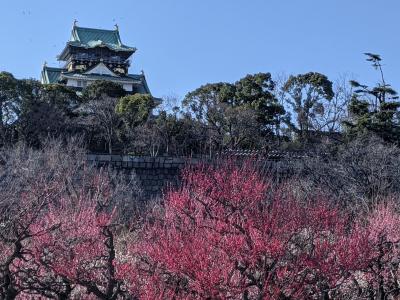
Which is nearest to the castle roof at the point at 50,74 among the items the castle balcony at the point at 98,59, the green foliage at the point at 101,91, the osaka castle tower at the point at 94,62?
the osaka castle tower at the point at 94,62

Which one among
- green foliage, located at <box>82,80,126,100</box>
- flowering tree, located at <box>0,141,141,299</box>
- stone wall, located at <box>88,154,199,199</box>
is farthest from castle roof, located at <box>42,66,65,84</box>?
flowering tree, located at <box>0,141,141,299</box>

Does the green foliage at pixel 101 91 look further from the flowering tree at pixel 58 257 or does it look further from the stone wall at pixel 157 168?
the flowering tree at pixel 58 257

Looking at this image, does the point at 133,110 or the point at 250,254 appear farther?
the point at 133,110

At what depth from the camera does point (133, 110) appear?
23328 millimetres

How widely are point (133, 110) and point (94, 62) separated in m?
16.0

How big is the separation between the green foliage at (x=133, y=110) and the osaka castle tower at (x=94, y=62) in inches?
489

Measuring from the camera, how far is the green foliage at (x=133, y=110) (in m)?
23.2

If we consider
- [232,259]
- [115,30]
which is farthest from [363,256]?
[115,30]

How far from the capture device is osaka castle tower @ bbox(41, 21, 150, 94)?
118 ft

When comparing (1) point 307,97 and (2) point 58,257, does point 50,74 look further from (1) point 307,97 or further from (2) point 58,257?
(2) point 58,257

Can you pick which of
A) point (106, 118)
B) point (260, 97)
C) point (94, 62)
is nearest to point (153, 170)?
point (106, 118)

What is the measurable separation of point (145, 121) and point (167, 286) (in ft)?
55.0

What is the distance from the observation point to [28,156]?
17.7 metres

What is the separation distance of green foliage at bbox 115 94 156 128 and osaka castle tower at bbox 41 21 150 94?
12433 mm
